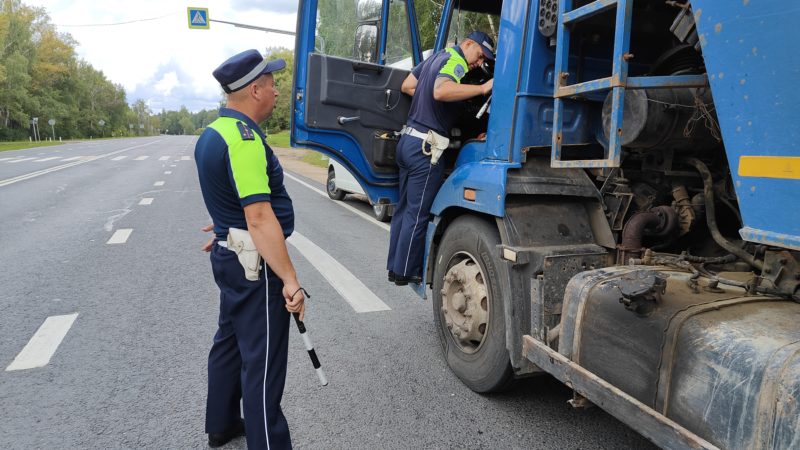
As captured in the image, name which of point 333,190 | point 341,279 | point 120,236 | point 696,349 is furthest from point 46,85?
point 696,349

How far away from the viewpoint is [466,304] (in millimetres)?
3254

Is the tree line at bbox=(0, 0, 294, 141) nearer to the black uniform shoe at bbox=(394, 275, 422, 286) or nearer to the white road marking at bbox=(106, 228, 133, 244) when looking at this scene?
the white road marking at bbox=(106, 228, 133, 244)

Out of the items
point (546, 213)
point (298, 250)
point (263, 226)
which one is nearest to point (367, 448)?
point (263, 226)

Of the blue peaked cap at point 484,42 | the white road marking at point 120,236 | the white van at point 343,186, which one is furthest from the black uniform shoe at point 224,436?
the white van at point 343,186

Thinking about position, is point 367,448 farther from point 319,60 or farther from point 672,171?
point 319,60

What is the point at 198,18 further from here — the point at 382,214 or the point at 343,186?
the point at 382,214

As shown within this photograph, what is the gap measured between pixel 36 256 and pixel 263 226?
595 centimetres

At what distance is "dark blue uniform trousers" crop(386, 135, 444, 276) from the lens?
3674 millimetres

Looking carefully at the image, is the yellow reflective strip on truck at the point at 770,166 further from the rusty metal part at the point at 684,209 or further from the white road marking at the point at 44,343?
the white road marking at the point at 44,343

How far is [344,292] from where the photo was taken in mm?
5363

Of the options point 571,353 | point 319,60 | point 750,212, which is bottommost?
point 571,353

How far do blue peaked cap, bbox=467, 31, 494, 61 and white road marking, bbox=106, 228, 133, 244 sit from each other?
20.1 ft

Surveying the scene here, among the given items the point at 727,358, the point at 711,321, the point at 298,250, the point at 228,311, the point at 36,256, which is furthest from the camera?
the point at 298,250

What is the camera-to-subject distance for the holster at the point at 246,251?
2.30m
